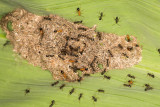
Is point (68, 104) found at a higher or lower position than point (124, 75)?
lower

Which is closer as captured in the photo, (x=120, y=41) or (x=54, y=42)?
(x=54, y=42)

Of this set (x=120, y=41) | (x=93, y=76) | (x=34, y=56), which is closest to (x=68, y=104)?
(x=93, y=76)

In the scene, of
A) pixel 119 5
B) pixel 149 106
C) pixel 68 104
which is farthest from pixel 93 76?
pixel 119 5

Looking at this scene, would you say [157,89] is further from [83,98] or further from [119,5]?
[119,5]

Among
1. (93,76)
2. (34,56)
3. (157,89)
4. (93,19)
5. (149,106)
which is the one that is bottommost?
(149,106)
